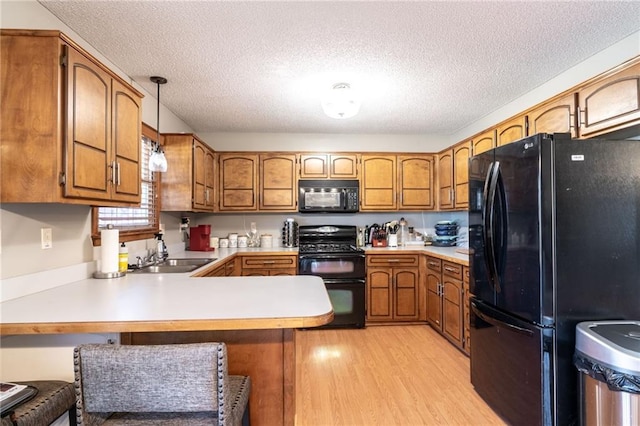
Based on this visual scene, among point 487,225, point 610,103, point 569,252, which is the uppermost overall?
point 610,103

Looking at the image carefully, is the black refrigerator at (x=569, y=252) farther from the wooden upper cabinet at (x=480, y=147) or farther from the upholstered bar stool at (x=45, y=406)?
the upholstered bar stool at (x=45, y=406)

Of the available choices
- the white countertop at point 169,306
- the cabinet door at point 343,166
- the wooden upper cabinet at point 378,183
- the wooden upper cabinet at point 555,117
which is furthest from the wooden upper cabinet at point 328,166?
the white countertop at point 169,306

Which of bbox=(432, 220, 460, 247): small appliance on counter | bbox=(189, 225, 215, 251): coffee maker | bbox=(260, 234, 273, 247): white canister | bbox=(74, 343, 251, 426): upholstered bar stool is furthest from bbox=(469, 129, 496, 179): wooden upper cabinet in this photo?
bbox=(189, 225, 215, 251): coffee maker

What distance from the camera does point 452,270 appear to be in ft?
10.1

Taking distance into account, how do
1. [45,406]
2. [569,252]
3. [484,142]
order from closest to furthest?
[45,406] < [569,252] < [484,142]

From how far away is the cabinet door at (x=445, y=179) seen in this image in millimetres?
3686

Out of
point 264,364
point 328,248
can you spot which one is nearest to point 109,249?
point 264,364

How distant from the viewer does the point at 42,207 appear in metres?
1.70

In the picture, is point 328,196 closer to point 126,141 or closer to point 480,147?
point 480,147

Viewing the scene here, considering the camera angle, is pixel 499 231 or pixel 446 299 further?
pixel 446 299

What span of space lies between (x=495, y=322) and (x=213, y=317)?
1702 mm

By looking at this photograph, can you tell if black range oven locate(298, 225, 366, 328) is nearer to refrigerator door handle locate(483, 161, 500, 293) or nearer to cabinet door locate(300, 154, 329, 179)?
cabinet door locate(300, 154, 329, 179)

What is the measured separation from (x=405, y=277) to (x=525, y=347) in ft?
6.57

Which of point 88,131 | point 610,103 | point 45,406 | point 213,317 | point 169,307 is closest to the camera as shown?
point 45,406
